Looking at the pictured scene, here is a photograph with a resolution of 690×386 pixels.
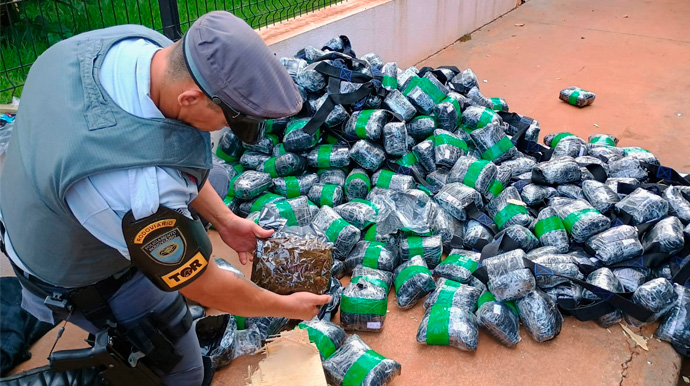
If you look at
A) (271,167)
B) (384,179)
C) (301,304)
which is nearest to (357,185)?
(384,179)

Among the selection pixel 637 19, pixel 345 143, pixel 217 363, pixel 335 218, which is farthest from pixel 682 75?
pixel 217 363

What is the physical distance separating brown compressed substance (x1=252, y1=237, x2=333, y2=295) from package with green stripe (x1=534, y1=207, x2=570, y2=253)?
1534 millimetres

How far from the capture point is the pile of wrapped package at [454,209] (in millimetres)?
2807

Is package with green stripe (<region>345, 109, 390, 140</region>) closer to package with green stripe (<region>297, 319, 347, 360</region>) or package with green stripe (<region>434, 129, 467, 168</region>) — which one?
package with green stripe (<region>434, 129, 467, 168</region>)

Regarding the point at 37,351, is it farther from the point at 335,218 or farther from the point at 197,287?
the point at 335,218

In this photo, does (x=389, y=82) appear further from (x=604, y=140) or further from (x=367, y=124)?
(x=604, y=140)

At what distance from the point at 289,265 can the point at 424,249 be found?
1027mm

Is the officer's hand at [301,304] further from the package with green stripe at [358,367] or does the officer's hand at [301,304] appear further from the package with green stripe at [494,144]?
the package with green stripe at [494,144]

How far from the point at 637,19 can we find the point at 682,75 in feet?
8.88

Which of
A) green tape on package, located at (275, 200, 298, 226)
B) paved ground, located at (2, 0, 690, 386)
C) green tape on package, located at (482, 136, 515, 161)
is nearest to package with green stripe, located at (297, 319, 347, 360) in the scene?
paved ground, located at (2, 0, 690, 386)

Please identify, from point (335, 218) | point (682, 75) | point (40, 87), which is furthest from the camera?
point (682, 75)

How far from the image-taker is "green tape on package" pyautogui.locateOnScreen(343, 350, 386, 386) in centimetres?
245

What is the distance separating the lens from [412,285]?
9.84 feet

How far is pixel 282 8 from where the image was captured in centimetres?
515
